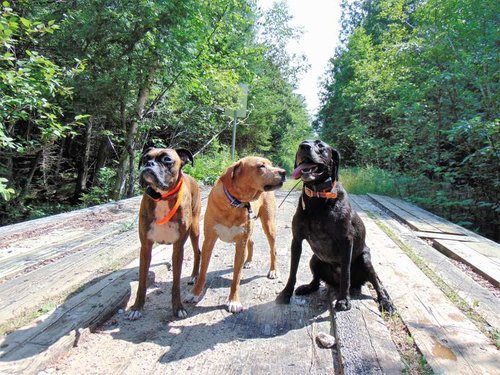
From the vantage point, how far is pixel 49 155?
9398 millimetres

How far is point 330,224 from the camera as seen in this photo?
8.48ft

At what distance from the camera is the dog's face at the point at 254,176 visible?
2730 millimetres

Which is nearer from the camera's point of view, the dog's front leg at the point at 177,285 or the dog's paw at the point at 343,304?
the dog's paw at the point at 343,304

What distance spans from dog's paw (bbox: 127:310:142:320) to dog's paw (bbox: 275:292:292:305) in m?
1.11

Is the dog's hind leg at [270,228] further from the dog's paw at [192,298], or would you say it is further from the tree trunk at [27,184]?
the tree trunk at [27,184]

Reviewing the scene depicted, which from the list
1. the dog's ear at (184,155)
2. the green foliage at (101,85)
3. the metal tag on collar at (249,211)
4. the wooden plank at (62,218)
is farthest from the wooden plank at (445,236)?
the green foliage at (101,85)

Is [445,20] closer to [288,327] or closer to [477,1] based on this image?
[477,1]

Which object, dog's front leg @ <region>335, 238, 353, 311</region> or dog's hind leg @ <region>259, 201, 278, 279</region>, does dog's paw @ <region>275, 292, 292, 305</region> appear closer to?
dog's front leg @ <region>335, 238, 353, 311</region>

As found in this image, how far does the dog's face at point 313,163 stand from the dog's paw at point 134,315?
1.57 metres

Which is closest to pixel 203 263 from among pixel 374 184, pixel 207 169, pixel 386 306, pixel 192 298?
pixel 192 298

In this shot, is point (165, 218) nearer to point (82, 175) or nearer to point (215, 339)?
point (215, 339)

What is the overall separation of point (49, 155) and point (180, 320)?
8671 millimetres

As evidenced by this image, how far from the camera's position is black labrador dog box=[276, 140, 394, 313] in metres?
2.57

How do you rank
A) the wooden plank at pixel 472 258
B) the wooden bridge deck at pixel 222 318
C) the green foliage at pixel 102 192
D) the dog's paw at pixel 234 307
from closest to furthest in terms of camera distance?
1. the wooden bridge deck at pixel 222 318
2. the dog's paw at pixel 234 307
3. the wooden plank at pixel 472 258
4. the green foliage at pixel 102 192
